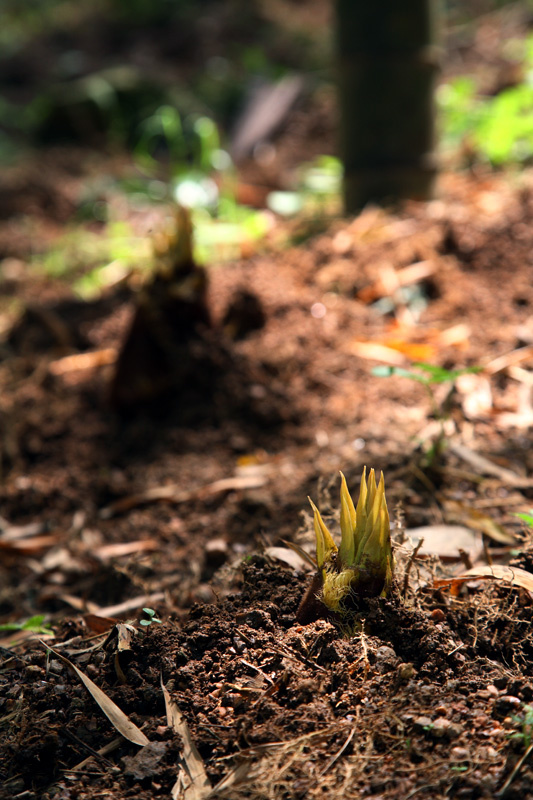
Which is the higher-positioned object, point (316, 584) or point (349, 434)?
point (316, 584)

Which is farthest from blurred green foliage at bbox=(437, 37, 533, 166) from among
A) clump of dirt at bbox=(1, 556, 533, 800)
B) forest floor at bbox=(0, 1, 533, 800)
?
clump of dirt at bbox=(1, 556, 533, 800)

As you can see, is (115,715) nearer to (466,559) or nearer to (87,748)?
(87,748)

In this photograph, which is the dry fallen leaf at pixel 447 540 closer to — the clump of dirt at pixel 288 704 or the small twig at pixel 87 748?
the clump of dirt at pixel 288 704

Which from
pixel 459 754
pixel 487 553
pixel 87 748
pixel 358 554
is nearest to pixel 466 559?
pixel 487 553

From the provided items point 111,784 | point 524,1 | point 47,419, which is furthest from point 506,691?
point 524,1

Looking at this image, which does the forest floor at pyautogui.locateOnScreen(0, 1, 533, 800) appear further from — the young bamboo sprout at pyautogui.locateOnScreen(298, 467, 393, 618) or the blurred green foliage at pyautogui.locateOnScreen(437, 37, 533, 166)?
the blurred green foliage at pyautogui.locateOnScreen(437, 37, 533, 166)

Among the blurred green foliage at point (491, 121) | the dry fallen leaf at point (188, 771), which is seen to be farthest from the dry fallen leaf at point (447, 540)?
the blurred green foliage at point (491, 121)

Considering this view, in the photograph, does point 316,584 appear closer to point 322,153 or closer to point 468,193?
point 468,193
